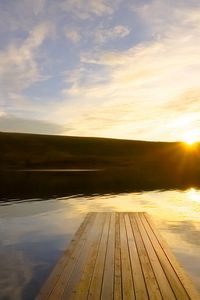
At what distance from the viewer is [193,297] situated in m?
8.93

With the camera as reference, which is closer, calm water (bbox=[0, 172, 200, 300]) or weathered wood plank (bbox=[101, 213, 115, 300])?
weathered wood plank (bbox=[101, 213, 115, 300])

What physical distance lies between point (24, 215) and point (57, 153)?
98708 millimetres

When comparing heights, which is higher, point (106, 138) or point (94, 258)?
point (106, 138)

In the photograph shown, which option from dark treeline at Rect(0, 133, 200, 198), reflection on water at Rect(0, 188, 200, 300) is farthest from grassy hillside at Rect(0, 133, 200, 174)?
reflection on water at Rect(0, 188, 200, 300)

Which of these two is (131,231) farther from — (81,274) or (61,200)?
(61,200)

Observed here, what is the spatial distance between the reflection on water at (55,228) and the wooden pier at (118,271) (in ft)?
3.27

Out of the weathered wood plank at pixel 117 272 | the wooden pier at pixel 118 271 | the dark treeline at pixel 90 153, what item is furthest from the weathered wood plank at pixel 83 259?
the dark treeline at pixel 90 153

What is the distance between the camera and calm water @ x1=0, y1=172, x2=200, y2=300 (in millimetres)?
12411

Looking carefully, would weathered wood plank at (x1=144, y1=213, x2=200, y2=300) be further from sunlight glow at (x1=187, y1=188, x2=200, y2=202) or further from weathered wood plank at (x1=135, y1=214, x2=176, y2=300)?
sunlight glow at (x1=187, y1=188, x2=200, y2=202)

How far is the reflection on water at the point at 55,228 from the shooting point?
12.3 m

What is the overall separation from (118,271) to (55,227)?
10106 millimetres

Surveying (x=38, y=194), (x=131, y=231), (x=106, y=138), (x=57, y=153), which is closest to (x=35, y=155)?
(x=57, y=153)

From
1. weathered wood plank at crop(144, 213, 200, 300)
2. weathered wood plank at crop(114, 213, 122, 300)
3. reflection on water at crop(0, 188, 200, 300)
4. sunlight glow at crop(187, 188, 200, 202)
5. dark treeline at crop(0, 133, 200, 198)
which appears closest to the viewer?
weathered wood plank at crop(114, 213, 122, 300)

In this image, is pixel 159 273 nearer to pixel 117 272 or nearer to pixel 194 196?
pixel 117 272
